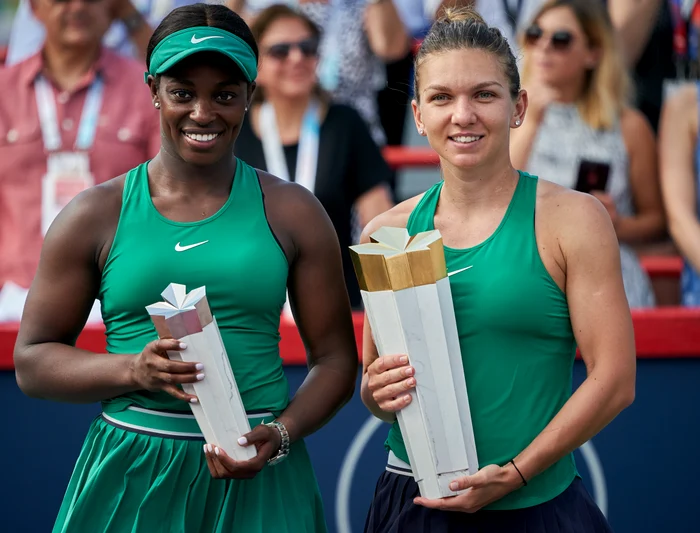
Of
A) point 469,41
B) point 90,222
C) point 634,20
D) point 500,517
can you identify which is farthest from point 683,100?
point 90,222

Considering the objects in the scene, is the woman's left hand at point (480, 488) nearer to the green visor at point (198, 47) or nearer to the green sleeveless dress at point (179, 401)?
the green sleeveless dress at point (179, 401)

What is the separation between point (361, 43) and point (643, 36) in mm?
1290

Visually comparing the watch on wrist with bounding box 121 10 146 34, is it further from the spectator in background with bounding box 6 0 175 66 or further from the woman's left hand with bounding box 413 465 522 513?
the woman's left hand with bounding box 413 465 522 513

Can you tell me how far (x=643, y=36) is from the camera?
4.55 m

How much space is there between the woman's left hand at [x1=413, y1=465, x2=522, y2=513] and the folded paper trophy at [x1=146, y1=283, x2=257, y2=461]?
1.26 ft

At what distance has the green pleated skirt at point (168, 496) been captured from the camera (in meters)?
2.01

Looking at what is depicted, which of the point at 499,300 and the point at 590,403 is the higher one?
the point at 499,300

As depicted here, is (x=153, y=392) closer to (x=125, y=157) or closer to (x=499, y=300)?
(x=499, y=300)

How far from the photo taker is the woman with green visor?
1994mm

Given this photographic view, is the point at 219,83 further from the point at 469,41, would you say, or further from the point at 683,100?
the point at 683,100

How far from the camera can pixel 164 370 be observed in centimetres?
183

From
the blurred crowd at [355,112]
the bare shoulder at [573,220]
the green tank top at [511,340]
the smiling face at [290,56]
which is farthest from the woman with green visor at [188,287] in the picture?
the smiling face at [290,56]

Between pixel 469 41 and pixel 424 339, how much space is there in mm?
611

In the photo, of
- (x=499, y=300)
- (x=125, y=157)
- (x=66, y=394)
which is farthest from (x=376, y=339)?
(x=125, y=157)
